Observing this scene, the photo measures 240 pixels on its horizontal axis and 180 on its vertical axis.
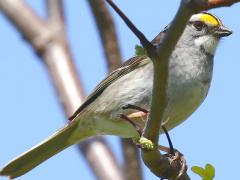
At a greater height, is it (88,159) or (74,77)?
(74,77)

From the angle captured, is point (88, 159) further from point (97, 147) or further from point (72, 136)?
point (72, 136)

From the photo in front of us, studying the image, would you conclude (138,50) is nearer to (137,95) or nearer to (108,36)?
(108,36)

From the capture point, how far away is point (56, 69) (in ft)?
14.0

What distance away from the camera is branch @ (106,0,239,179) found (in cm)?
219

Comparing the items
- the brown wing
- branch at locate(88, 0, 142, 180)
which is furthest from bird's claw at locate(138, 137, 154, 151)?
the brown wing

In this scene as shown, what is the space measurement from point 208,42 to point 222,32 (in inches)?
6.4

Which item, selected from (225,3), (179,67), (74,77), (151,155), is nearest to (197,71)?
(179,67)

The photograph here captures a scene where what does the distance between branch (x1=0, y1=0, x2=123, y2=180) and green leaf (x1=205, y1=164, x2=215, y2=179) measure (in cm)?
114

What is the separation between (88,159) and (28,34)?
102 centimetres

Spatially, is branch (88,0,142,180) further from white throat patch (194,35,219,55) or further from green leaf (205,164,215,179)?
white throat patch (194,35,219,55)

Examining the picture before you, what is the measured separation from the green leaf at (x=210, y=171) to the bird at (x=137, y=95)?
1653 mm

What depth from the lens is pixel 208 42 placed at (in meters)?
5.44

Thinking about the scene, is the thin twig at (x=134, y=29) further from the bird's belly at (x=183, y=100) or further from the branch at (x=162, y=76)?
the bird's belly at (x=183, y=100)

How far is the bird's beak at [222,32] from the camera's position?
214 inches
